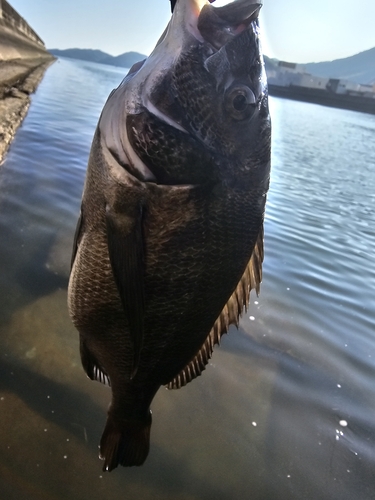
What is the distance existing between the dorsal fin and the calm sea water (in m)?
0.84

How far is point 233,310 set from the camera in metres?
2.00

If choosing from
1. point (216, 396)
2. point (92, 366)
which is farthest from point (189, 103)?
point (216, 396)

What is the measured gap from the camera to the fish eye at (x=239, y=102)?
5.36 ft

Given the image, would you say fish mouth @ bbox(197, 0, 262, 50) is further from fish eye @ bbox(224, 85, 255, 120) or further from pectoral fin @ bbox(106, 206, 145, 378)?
pectoral fin @ bbox(106, 206, 145, 378)

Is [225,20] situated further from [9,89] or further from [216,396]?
[9,89]

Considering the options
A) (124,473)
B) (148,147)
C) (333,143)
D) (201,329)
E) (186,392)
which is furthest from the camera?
(333,143)

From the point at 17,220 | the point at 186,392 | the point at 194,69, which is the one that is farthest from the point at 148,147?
the point at 17,220

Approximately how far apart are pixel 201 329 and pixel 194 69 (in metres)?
1.11

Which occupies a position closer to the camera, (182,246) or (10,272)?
(182,246)

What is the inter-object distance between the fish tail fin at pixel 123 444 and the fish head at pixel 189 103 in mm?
1264

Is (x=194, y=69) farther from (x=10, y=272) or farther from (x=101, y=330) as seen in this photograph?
(x=10, y=272)

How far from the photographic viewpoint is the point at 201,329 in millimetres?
1881

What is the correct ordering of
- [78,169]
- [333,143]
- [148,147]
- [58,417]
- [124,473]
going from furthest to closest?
[333,143] → [78,169] → [58,417] → [124,473] → [148,147]

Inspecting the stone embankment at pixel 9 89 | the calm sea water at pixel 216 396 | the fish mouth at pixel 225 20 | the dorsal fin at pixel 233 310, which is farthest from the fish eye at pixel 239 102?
the stone embankment at pixel 9 89
